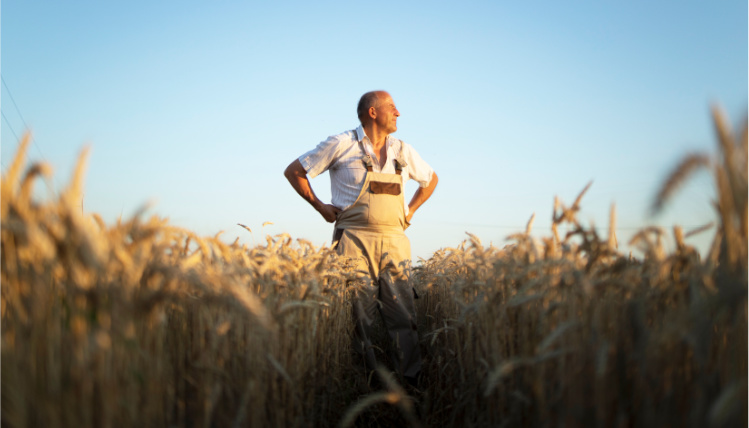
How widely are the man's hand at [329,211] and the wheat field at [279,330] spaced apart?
6.91ft

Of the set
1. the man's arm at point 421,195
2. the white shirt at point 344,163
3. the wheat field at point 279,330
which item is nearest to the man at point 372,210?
the white shirt at point 344,163

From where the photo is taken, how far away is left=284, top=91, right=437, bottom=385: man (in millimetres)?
4418

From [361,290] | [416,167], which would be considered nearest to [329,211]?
[361,290]

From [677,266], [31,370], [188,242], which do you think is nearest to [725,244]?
[677,266]

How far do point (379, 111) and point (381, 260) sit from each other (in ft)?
4.64

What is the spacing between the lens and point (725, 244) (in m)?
1.63

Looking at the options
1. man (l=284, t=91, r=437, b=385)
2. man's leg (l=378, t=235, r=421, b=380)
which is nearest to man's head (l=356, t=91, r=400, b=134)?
man (l=284, t=91, r=437, b=385)

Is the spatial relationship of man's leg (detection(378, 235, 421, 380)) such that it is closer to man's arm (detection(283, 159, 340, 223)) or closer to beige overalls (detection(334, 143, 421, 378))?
beige overalls (detection(334, 143, 421, 378))

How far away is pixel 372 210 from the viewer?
4453 mm

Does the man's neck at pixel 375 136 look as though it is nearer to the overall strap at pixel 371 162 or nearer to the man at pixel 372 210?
the man at pixel 372 210

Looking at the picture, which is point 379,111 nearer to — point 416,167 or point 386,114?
point 386,114

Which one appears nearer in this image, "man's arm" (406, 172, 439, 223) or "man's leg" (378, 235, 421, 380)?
"man's leg" (378, 235, 421, 380)

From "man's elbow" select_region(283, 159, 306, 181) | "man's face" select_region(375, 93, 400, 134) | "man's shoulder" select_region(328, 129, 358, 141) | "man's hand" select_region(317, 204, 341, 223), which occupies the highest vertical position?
"man's face" select_region(375, 93, 400, 134)

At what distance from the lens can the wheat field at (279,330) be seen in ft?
4.46
